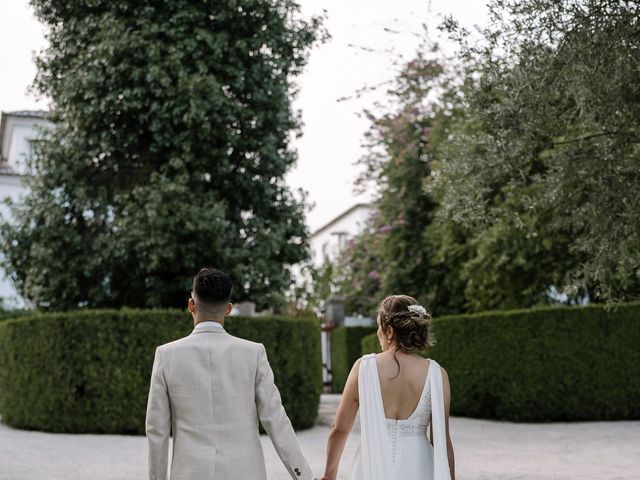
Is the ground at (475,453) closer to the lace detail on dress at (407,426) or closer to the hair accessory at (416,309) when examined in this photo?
the lace detail on dress at (407,426)

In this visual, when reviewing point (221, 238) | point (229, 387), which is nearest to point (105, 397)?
point (221, 238)

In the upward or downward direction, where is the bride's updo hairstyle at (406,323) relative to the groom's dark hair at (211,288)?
downward

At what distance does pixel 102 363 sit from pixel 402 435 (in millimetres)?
10088

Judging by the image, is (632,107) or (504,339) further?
(504,339)

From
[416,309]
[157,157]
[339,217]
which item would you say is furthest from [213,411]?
[339,217]

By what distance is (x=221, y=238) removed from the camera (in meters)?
16.3

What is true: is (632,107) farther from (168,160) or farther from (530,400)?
(168,160)

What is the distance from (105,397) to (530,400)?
808 cm

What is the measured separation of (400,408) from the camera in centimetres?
469

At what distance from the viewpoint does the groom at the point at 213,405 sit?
4.09 metres

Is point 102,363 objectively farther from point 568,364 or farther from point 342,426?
point 342,426

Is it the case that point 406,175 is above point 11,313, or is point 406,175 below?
above

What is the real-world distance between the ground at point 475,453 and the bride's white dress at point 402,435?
512 centimetres

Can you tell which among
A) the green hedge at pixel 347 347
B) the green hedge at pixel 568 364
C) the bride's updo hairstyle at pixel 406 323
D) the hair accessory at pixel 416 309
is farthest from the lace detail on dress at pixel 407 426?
the green hedge at pixel 347 347
